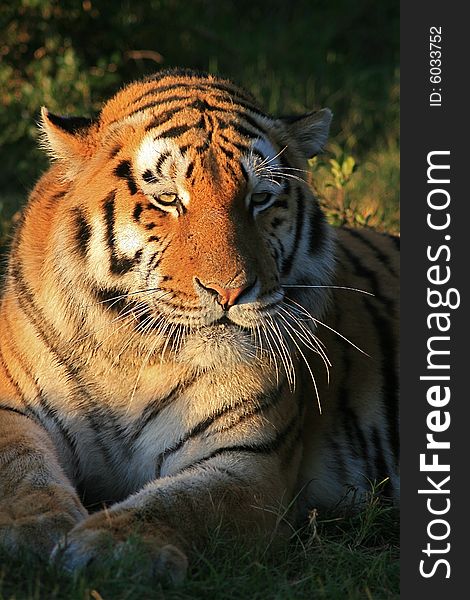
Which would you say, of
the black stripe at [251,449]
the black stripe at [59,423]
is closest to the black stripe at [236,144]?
the black stripe at [251,449]

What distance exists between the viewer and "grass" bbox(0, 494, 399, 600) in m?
2.74

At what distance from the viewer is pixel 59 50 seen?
672cm

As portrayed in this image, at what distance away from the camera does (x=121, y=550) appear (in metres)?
Result: 2.82

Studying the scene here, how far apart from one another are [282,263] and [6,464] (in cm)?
97

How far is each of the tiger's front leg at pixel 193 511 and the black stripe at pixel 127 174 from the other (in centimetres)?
78

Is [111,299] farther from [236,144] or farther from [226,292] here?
[236,144]

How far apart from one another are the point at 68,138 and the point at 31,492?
3.34 feet

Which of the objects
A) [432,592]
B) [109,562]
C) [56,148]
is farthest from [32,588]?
[56,148]

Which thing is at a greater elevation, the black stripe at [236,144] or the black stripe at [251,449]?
the black stripe at [236,144]

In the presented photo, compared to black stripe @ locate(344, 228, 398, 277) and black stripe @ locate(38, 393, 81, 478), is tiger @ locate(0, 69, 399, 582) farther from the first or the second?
black stripe @ locate(344, 228, 398, 277)

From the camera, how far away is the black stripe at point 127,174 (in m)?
3.30

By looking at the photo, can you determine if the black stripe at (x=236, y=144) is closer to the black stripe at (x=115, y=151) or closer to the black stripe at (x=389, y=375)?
the black stripe at (x=115, y=151)

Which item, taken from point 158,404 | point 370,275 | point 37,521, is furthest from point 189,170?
point 370,275

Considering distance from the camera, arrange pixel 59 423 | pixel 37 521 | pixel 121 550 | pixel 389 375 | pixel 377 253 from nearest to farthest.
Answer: pixel 121 550, pixel 37 521, pixel 59 423, pixel 389 375, pixel 377 253
